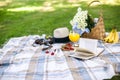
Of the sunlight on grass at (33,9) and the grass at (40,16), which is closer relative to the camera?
the grass at (40,16)

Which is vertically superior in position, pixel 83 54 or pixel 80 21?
pixel 80 21

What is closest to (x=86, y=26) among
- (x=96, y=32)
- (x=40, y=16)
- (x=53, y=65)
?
(x=96, y=32)

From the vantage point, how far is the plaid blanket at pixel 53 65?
8.46 feet

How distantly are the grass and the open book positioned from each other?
270cm

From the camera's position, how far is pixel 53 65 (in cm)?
281

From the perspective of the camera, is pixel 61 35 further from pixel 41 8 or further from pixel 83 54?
pixel 41 8

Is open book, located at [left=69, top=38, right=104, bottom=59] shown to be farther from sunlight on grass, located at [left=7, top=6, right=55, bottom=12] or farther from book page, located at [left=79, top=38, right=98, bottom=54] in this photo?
sunlight on grass, located at [left=7, top=6, right=55, bottom=12]

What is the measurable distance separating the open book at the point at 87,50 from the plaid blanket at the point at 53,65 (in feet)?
0.18

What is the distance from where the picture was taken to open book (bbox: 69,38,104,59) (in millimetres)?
2976

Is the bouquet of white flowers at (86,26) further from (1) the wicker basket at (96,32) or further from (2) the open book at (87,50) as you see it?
(2) the open book at (87,50)

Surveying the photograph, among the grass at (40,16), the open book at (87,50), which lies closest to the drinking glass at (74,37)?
the open book at (87,50)

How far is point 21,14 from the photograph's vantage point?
761 centimetres

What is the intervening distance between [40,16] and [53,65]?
459 centimetres

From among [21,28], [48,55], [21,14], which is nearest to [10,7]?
[21,14]
